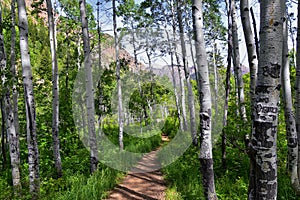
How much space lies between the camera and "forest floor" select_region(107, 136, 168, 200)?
5973 millimetres

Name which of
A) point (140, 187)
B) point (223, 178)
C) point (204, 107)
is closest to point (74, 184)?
point (140, 187)

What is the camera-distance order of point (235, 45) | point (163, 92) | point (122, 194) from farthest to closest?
point (163, 92) → point (235, 45) → point (122, 194)

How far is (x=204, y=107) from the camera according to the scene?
401cm

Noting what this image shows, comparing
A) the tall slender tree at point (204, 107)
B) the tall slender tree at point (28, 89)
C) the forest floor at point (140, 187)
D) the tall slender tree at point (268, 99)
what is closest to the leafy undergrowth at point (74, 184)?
the forest floor at point (140, 187)

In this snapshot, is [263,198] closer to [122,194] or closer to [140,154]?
Result: [122,194]

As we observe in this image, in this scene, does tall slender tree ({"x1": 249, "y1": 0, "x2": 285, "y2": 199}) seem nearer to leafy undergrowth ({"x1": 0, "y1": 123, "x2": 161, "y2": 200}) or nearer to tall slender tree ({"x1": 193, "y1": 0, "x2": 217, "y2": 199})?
tall slender tree ({"x1": 193, "y1": 0, "x2": 217, "y2": 199})

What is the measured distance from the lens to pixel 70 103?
12.7 metres

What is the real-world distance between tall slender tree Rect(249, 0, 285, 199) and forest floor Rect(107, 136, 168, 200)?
168 inches

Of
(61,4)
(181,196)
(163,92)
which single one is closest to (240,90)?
(181,196)

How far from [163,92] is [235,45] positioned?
16.2 metres

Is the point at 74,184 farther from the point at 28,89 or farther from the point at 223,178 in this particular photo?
the point at 223,178

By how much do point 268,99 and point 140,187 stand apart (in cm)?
550

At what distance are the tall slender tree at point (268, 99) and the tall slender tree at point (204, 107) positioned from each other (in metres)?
2.13

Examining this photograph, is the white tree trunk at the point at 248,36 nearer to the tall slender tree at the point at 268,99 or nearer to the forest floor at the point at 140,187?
the tall slender tree at the point at 268,99
